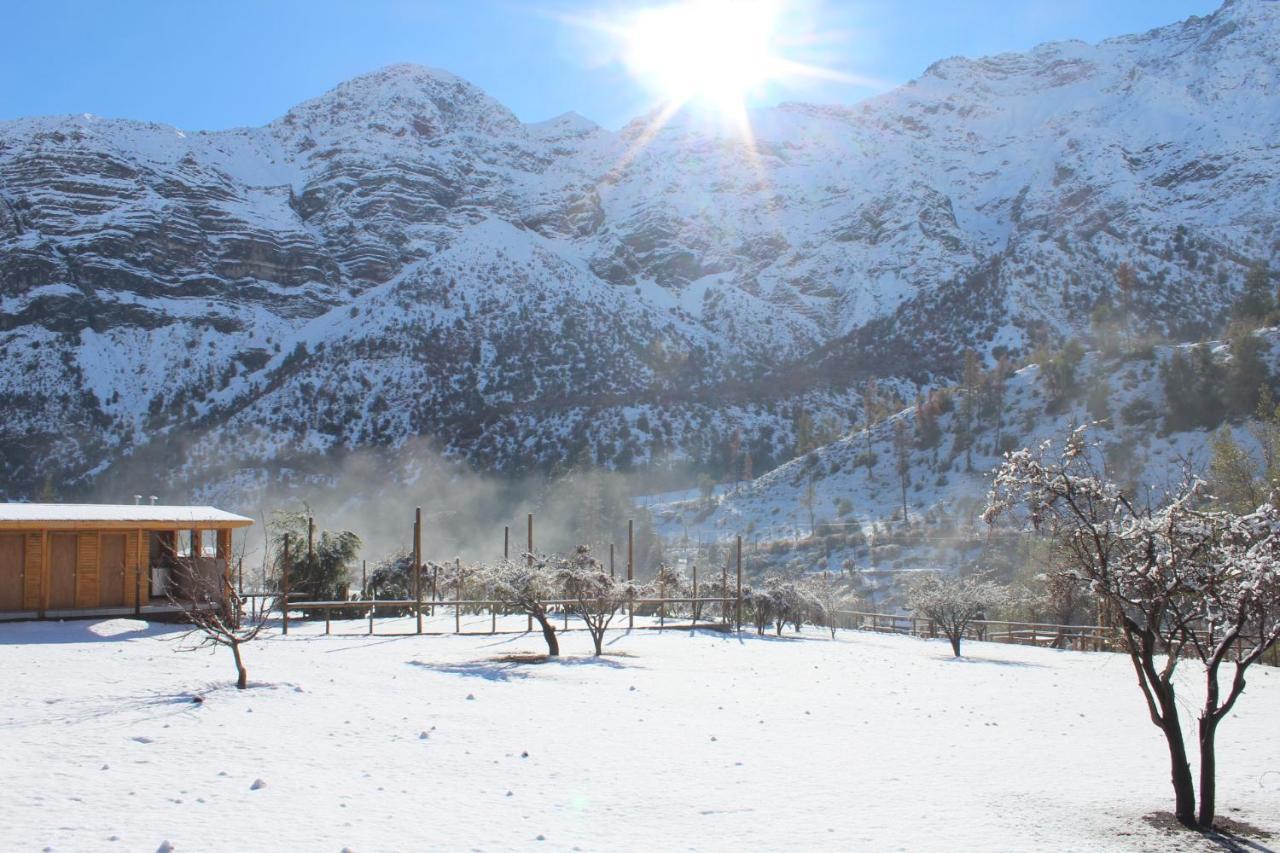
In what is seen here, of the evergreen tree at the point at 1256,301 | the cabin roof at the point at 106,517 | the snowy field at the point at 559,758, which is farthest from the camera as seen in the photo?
the evergreen tree at the point at 1256,301

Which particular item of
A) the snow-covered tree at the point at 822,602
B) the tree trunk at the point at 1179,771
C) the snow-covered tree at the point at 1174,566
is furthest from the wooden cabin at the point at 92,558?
the snow-covered tree at the point at 822,602

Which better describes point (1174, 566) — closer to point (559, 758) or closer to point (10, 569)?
point (559, 758)

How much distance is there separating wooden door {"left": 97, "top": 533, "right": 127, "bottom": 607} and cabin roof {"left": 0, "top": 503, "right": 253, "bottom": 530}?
689 millimetres

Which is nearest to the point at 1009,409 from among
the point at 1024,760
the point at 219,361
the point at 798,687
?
the point at 798,687

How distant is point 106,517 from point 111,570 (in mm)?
1540

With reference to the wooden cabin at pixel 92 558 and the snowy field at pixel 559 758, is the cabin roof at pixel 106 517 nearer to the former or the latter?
the wooden cabin at pixel 92 558

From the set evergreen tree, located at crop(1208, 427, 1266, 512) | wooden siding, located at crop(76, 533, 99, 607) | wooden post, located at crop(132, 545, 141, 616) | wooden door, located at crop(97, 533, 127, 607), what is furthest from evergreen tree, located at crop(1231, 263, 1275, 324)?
wooden siding, located at crop(76, 533, 99, 607)

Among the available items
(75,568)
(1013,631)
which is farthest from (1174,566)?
(1013,631)

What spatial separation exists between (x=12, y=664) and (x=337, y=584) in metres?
21.8

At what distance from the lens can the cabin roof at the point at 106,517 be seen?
22766 mm

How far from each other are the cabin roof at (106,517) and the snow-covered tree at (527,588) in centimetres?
695

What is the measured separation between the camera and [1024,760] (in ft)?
40.1

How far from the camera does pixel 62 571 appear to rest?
77.9ft

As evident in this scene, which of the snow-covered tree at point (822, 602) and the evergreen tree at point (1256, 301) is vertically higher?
the evergreen tree at point (1256, 301)
